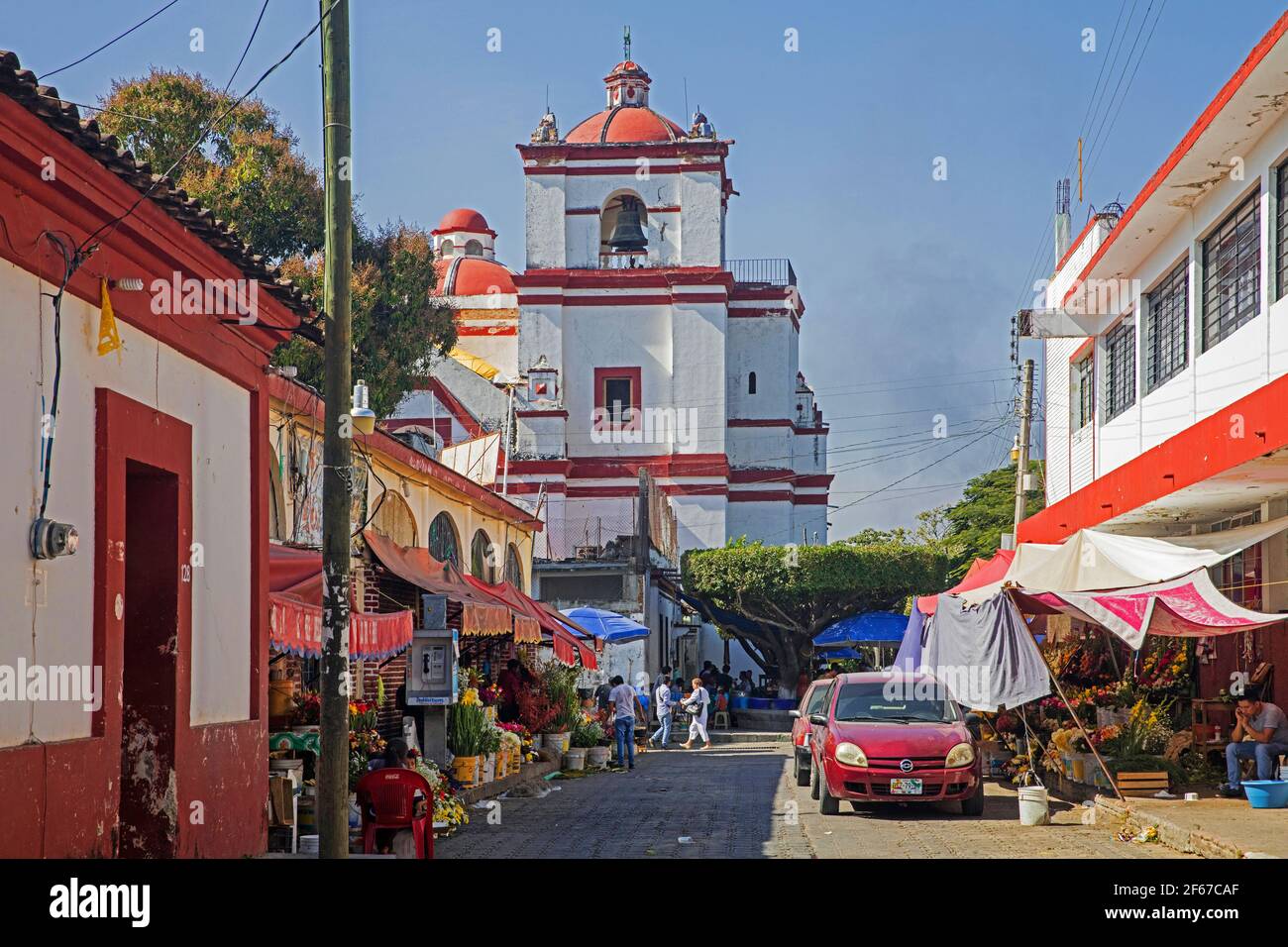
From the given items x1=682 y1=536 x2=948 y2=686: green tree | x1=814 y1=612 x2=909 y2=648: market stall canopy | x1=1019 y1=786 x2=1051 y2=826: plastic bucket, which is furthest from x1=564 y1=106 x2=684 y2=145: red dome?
x1=1019 y1=786 x2=1051 y2=826: plastic bucket

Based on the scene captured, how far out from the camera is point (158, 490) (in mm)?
12195

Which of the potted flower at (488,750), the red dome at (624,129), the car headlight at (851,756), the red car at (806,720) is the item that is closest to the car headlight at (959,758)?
the car headlight at (851,756)

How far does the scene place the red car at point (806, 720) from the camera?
21.2 metres

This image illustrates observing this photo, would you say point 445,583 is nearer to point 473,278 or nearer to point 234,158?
point 234,158

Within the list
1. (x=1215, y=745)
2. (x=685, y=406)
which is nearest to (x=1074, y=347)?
(x=1215, y=745)

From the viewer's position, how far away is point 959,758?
18.0 meters

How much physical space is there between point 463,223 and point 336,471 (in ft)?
195

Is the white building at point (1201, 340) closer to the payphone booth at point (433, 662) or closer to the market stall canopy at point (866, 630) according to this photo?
the payphone booth at point (433, 662)

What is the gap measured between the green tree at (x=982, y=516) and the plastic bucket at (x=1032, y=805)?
3130 centimetres

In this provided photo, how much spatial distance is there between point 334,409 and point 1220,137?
10.8 metres

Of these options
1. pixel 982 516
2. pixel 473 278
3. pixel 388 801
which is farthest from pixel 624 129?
pixel 388 801

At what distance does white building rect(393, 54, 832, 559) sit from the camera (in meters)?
55.3

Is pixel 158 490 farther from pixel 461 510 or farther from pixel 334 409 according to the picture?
pixel 461 510

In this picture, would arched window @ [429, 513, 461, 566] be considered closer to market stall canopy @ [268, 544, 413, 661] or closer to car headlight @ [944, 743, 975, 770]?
market stall canopy @ [268, 544, 413, 661]
